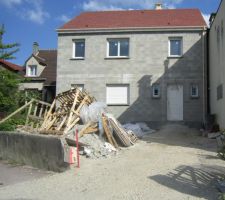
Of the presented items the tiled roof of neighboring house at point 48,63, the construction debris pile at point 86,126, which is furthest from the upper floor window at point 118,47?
the tiled roof of neighboring house at point 48,63

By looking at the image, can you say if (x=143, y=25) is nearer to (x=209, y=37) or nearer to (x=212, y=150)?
(x=209, y=37)

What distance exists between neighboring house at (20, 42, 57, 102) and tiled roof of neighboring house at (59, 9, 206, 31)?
637 centimetres

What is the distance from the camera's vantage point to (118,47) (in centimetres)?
2456

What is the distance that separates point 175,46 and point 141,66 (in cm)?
251

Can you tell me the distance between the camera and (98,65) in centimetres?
2452

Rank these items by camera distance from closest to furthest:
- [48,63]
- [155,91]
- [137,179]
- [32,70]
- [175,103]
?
[137,179] → [175,103] → [155,91] → [32,70] → [48,63]

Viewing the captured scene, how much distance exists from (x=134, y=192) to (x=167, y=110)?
14.8 meters

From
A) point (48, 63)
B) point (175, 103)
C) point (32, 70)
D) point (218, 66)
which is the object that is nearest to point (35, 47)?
point (48, 63)

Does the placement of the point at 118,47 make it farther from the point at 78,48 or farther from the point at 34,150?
the point at 34,150

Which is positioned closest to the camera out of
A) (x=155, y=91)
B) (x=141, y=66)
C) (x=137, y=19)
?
(x=155, y=91)

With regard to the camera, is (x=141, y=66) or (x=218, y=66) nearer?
(x=218, y=66)

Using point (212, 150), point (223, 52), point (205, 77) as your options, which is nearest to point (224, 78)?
point (223, 52)

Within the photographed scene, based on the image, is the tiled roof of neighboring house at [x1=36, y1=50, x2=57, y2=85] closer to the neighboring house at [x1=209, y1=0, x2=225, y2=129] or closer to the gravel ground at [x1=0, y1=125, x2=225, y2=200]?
the neighboring house at [x1=209, y1=0, x2=225, y2=129]

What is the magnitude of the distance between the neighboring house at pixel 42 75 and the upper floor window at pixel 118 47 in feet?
24.8
